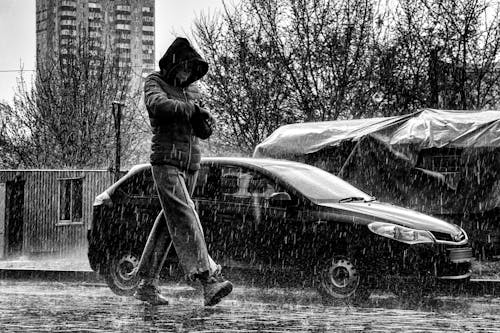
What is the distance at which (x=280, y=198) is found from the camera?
9.14 m

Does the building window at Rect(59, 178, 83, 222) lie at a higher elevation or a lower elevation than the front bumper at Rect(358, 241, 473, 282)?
higher

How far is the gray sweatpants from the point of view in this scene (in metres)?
6.38

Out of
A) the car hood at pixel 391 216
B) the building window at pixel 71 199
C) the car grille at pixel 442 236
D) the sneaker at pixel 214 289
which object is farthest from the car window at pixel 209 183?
the building window at pixel 71 199

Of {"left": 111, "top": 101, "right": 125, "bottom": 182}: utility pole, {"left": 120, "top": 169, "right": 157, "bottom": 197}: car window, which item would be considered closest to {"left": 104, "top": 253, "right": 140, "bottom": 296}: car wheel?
{"left": 120, "top": 169, "right": 157, "bottom": 197}: car window

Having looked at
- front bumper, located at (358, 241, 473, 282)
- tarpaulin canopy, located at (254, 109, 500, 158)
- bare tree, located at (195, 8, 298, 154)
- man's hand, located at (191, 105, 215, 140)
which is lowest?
front bumper, located at (358, 241, 473, 282)

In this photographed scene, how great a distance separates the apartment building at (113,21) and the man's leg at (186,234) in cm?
6966

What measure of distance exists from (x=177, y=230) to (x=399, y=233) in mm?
2971

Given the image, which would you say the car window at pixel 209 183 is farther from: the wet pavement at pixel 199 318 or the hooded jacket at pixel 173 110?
the hooded jacket at pixel 173 110

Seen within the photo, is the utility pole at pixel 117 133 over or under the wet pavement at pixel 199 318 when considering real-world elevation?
over

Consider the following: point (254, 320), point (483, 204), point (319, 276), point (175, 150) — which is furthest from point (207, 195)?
point (483, 204)

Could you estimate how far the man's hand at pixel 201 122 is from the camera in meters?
6.65

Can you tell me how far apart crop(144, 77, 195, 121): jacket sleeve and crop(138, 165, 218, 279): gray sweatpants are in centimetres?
37

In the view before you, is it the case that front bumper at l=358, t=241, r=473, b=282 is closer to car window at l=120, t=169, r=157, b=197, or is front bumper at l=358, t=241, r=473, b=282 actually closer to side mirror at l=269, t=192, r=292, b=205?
side mirror at l=269, t=192, r=292, b=205

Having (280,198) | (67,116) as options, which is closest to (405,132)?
(280,198)
